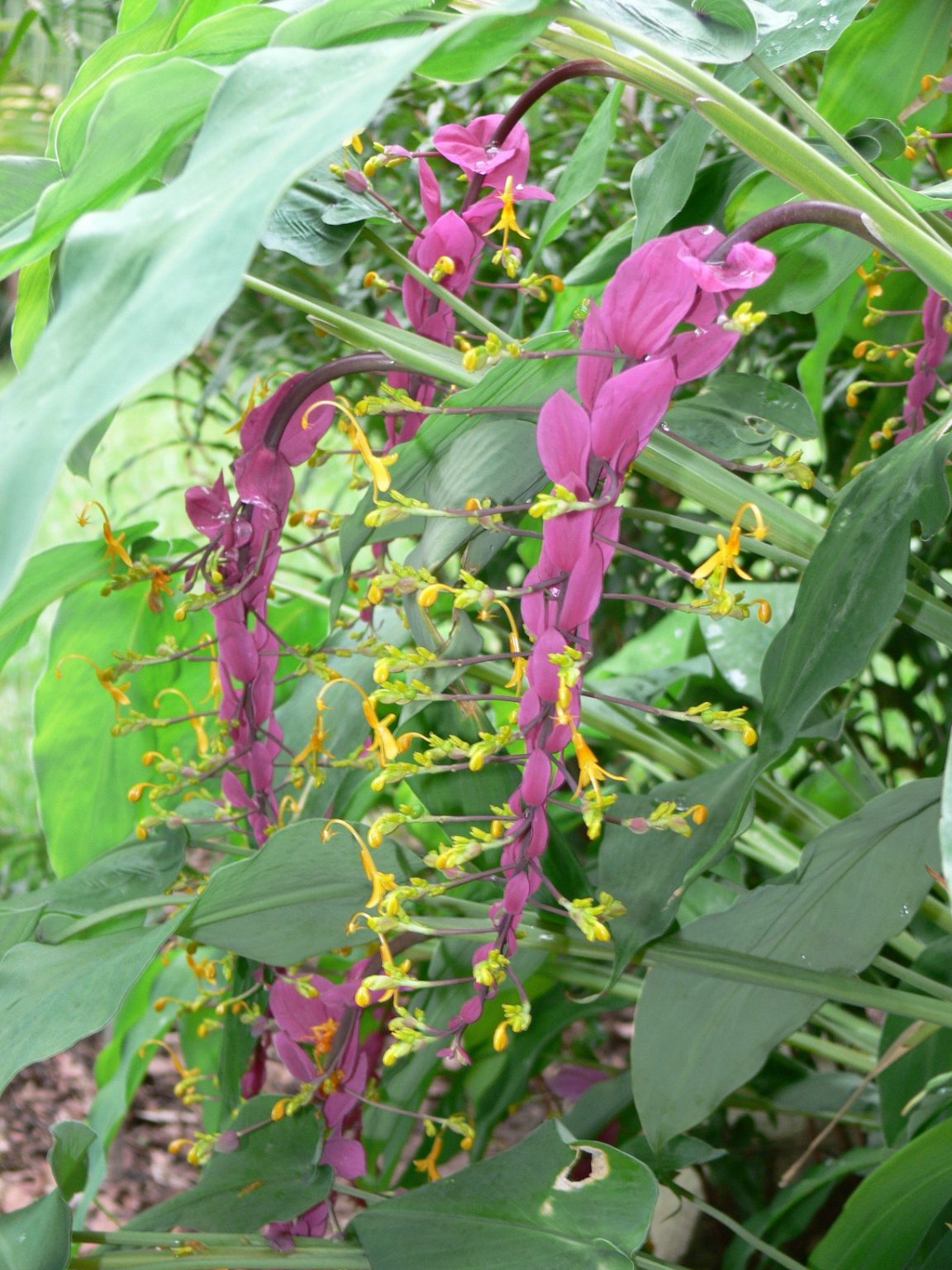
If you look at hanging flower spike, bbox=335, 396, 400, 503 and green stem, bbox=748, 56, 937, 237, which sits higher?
green stem, bbox=748, 56, 937, 237

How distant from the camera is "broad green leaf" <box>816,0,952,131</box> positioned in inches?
14.6

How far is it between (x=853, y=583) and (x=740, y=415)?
6 cm

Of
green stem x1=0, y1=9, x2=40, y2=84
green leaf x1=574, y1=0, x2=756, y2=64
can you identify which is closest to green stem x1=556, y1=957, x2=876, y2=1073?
green leaf x1=574, y1=0, x2=756, y2=64

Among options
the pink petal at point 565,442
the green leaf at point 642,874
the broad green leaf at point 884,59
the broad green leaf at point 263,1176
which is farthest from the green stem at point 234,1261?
the broad green leaf at point 884,59

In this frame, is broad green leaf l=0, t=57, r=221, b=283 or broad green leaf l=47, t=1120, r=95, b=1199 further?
broad green leaf l=47, t=1120, r=95, b=1199

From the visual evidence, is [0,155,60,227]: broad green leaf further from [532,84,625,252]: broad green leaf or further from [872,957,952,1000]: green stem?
[872,957,952,1000]: green stem

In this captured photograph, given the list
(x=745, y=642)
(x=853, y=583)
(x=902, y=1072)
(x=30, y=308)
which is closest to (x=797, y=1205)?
(x=902, y=1072)

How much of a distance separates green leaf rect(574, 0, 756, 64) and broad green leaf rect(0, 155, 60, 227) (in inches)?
4.9

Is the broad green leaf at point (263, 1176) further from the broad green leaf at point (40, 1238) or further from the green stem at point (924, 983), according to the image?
the green stem at point (924, 983)

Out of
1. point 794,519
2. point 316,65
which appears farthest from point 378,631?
point 316,65

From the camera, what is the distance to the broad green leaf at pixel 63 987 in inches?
10.9

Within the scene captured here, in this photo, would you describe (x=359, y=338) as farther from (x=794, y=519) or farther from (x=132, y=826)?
(x=132, y=826)

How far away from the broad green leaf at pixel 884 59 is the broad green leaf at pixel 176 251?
26cm

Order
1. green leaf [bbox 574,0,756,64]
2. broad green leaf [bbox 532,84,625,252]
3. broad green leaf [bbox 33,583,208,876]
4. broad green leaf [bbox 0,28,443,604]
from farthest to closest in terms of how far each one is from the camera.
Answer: broad green leaf [bbox 33,583,208,876] → broad green leaf [bbox 532,84,625,252] → green leaf [bbox 574,0,756,64] → broad green leaf [bbox 0,28,443,604]
